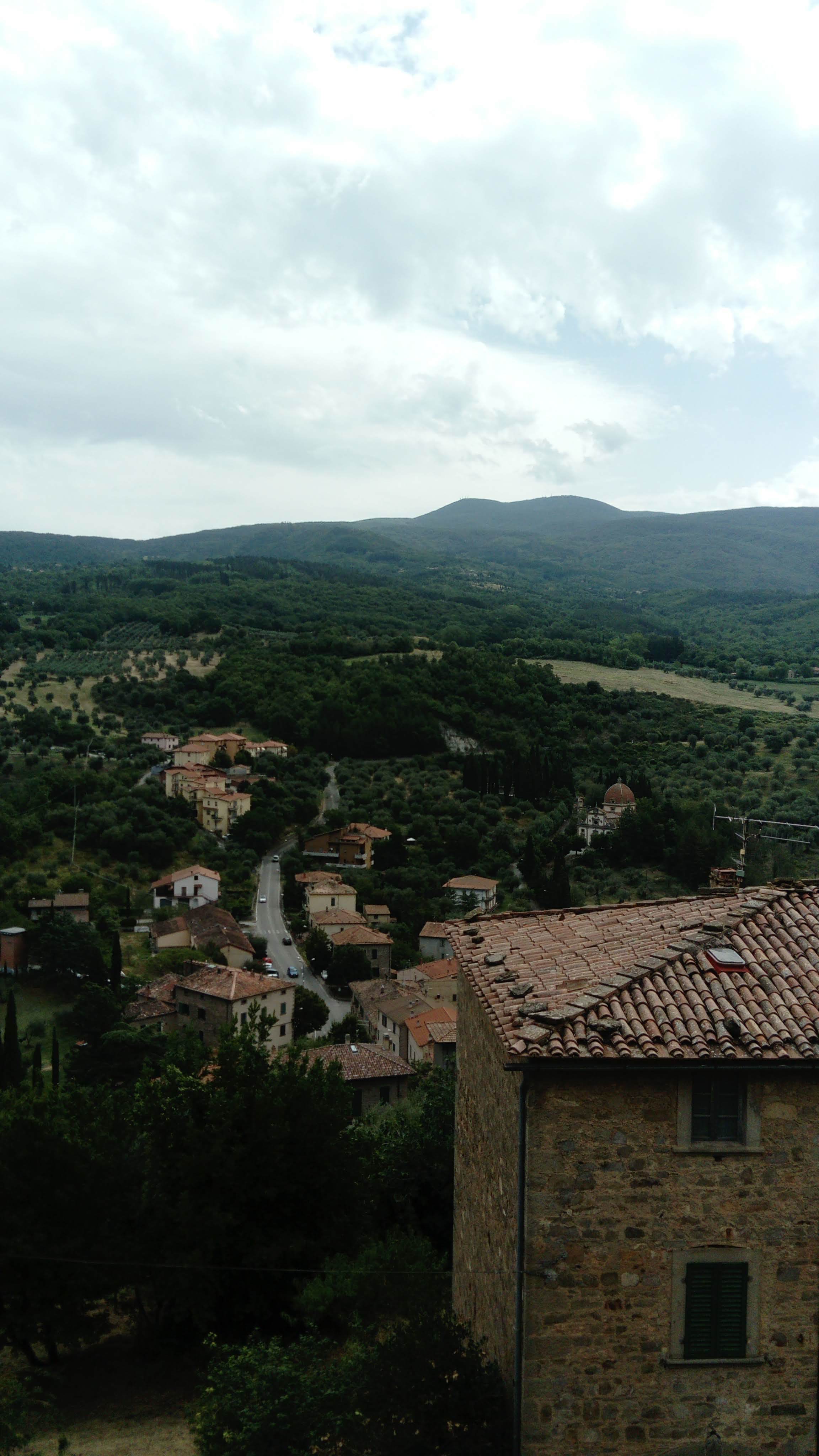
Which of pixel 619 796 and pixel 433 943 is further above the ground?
pixel 619 796

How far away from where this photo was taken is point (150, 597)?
154 m

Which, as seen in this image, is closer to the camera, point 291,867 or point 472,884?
point 472,884

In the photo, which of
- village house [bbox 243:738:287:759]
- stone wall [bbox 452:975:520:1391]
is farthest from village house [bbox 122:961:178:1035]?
village house [bbox 243:738:287:759]

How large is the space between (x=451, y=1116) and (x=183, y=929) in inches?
1563

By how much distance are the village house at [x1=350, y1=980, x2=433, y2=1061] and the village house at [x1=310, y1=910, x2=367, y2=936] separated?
7.10 metres

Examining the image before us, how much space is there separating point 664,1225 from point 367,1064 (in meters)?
26.3

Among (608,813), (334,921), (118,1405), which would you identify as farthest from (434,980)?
(118,1405)

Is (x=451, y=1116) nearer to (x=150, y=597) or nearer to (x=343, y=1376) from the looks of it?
(x=343, y=1376)

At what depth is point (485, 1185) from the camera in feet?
32.9

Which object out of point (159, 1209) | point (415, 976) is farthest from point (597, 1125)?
point (415, 976)

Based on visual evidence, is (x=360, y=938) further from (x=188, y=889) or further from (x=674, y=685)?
(x=674, y=685)

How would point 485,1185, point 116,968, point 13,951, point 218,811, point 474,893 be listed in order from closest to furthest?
1. point 485,1185
2. point 116,968
3. point 13,951
4. point 474,893
5. point 218,811

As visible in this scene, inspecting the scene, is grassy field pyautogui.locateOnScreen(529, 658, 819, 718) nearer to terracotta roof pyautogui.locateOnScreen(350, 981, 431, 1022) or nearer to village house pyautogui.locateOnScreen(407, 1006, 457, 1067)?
terracotta roof pyautogui.locateOnScreen(350, 981, 431, 1022)

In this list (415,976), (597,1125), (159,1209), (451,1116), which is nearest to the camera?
(597,1125)
